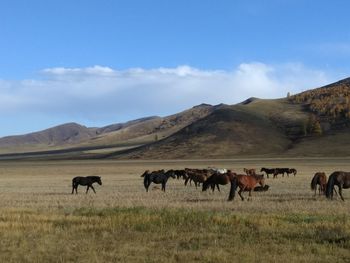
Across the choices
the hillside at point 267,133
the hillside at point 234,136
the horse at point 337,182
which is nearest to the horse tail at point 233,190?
the horse at point 337,182

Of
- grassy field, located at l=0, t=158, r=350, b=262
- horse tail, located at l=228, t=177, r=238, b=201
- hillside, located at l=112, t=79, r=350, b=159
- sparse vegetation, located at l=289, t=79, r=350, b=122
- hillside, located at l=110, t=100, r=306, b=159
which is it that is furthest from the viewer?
sparse vegetation, located at l=289, t=79, r=350, b=122

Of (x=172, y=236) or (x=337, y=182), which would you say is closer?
(x=172, y=236)

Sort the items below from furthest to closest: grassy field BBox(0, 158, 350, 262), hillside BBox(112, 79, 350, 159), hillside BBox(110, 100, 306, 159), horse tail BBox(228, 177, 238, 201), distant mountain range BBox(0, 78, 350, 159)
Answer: hillside BBox(110, 100, 306, 159) < hillside BBox(112, 79, 350, 159) < distant mountain range BBox(0, 78, 350, 159) < horse tail BBox(228, 177, 238, 201) < grassy field BBox(0, 158, 350, 262)

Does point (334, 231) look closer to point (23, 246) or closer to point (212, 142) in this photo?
point (23, 246)

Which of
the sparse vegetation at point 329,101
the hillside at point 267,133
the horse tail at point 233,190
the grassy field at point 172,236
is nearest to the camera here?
the grassy field at point 172,236

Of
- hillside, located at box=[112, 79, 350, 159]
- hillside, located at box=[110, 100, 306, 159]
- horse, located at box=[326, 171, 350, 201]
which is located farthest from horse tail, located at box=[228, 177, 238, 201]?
hillside, located at box=[110, 100, 306, 159]

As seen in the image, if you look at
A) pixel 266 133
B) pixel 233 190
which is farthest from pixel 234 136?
pixel 233 190

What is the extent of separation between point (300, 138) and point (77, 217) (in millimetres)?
129785

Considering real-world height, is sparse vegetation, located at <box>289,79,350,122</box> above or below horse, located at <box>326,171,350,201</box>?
above

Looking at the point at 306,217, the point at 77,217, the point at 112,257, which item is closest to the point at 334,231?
the point at 306,217

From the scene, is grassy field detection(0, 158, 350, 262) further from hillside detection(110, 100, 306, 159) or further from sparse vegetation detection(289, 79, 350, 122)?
sparse vegetation detection(289, 79, 350, 122)

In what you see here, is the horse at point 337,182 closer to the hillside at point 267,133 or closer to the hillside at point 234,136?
the hillside at point 267,133

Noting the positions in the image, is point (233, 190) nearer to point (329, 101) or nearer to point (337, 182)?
point (337, 182)

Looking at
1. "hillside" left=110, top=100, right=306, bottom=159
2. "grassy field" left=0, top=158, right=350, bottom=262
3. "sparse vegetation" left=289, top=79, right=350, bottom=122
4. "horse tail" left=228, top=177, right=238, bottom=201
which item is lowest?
"grassy field" left=0, top=158, right=350, bottom=262
